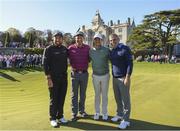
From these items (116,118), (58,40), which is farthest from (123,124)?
(58,40)

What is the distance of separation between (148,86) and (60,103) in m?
7.13

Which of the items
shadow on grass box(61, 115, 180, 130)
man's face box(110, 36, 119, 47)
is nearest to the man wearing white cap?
man's face box(110, 36, 119, 47)

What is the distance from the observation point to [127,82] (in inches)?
307

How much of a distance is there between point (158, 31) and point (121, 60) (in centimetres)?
5499

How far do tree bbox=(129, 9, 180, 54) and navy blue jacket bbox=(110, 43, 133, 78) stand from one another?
52.1 metres

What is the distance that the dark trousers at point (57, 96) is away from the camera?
808cm

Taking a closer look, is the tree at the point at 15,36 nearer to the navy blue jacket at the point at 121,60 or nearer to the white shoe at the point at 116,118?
the white shoe at the point at 116,118

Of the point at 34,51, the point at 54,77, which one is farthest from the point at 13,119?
the point at 34,51

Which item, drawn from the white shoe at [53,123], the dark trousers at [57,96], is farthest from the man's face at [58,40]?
the white shoe at [53,123]

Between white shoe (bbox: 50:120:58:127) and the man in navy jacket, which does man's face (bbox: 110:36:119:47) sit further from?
white shoe (bbox: 50:120:58:127)

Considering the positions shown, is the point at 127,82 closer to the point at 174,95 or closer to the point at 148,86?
the point at 174,95

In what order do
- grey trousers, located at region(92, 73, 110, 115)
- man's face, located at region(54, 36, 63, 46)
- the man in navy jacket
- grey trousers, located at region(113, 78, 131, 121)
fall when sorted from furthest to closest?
1. grey trousers, located at region(92, 73, 110, 115)
2. man's face, located at region(54, 36, 63, 46)
3. grey trousers, located at region(113, 78, 131, 121)
4. the man in navy jacket

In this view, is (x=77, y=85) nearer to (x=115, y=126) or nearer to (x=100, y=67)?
(x=100, y=67)

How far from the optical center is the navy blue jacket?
7816mm
